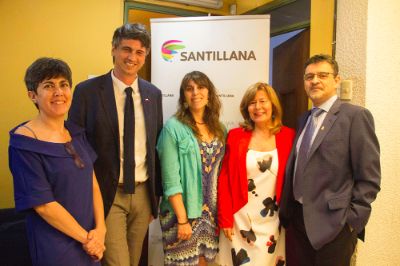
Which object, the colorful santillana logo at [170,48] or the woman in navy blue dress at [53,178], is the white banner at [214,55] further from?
the woman in navy blue dress at [53,178]

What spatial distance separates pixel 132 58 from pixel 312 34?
1.60m

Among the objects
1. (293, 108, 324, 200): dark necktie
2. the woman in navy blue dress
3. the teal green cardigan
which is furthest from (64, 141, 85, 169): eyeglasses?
(293, 108, 324, 200): dark necktie

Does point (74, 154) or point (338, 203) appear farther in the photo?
point (338, 203)

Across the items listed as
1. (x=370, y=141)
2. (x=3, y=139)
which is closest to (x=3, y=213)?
(x=3, y=139)

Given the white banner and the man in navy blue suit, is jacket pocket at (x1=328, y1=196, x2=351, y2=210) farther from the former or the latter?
the white banner

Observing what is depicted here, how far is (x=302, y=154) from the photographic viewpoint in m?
Answer: 1.71

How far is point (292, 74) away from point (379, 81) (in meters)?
0.92

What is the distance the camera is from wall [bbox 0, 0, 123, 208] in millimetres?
2764

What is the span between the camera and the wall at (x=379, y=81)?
2102mm

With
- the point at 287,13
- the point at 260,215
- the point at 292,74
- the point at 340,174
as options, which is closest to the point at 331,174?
the point at 340,174

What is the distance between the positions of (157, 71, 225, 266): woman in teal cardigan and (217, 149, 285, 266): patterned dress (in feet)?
0.61

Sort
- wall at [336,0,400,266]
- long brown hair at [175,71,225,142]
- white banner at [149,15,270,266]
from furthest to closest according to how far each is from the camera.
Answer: white banner at [149,15,270,266] < wall at [336,0,400,266] < long brown hair at [175,71,225,142]

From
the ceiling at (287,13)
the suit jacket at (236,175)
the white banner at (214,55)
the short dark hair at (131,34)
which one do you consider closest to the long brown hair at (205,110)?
the suit jacket at (236,175)

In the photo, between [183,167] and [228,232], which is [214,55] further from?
[228,232]
